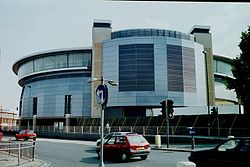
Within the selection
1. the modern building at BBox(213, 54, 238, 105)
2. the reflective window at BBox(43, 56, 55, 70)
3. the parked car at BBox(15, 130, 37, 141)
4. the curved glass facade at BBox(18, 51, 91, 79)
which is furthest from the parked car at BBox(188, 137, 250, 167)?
the reflective window at BBox(43, 56, 55, 70)

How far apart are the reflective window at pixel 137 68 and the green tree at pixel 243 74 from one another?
34.7 m

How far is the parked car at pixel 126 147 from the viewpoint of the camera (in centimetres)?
1398

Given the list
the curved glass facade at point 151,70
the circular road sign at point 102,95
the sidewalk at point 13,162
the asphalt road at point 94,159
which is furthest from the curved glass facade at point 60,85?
the circular road sign at point 102,95

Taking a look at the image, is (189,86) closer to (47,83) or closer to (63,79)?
(63,79)

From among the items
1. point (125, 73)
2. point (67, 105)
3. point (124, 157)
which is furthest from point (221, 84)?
point (124, 157)

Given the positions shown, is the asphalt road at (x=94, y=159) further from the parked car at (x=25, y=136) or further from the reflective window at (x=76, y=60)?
the reflective window at (x=76, y=60)

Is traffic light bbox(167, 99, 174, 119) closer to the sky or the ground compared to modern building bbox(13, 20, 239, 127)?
closer to the ground

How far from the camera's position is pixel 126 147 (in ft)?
46.2

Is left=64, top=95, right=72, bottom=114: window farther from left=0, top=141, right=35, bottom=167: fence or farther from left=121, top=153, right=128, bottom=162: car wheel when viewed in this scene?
left=121, top=153, right=128, bottom=162: car wheel

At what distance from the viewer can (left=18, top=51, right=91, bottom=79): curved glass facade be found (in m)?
70.7

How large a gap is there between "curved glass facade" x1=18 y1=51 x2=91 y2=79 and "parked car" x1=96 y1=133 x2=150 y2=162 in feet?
175

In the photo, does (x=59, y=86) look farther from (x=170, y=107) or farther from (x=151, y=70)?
(x=170, y=107)

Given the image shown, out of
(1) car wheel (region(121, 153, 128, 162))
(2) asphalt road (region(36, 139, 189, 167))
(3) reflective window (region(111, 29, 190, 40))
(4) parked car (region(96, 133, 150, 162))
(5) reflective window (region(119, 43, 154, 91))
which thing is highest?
(3) reflective window (region(111, 29, 190, 40))

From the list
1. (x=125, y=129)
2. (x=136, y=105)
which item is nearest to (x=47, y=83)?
(x=136, y=105)
